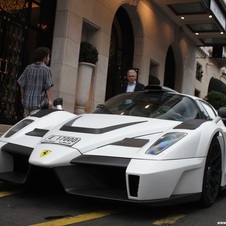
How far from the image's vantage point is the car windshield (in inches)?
191

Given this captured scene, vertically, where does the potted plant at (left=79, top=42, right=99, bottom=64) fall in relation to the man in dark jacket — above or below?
above

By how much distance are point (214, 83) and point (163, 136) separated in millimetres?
25572

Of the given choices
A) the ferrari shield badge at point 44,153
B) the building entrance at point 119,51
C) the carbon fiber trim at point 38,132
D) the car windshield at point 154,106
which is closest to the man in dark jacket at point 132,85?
the car windshield at point 154,106

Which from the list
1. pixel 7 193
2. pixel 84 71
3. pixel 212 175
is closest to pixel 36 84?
pixel 7 193

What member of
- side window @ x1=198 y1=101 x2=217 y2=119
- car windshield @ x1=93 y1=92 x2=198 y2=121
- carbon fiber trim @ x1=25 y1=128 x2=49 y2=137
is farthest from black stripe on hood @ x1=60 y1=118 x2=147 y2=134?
side window @ x1=198 y1=101 x2=217 y2=119

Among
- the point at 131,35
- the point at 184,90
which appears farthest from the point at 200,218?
the point at 184,90

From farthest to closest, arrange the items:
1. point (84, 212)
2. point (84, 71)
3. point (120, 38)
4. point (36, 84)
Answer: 1. point (120, 38)
2. point (84, 71)
3. point (36, 84)
4. point (84, 212)

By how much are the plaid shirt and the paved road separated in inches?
85.5

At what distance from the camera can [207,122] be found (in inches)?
177

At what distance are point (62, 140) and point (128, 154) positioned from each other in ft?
2.36

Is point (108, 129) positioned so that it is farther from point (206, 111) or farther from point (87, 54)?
point (87, 54)

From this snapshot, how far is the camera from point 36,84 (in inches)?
256

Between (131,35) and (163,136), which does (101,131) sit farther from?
(131,35)

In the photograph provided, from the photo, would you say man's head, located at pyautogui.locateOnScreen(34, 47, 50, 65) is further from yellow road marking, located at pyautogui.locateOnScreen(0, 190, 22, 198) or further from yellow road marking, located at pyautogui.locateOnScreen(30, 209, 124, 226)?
yellow road marking, located at pyautogui.locateOnScreen(30, 209, 124, 226)
